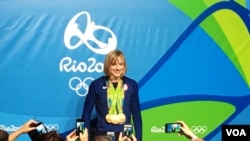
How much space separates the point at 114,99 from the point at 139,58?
1.84 feet

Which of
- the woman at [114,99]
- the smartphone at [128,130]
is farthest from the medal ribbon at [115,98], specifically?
the smartphone at [128,130]

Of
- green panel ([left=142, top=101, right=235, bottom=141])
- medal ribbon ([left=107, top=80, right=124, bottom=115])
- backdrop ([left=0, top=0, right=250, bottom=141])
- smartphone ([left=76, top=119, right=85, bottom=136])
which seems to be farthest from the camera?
green panel ([left=142, top=101, right=235, bottom=141])

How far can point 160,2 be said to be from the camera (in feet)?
13.2

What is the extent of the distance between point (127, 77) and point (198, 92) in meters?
0.74

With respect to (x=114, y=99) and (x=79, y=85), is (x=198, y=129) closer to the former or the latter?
(x=114, y=99)

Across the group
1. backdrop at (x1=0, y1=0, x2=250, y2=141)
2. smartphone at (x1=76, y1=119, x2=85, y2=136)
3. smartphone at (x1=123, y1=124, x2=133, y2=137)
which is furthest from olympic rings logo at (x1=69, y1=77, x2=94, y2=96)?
smartphone at (x1=123, y1=124, x2=133, y2=137)

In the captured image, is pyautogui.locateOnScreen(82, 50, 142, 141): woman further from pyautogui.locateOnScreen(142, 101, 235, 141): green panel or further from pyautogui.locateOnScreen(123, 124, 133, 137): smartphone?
pyautogui.locateOnScreen(142, 101, 235, 141): green panel

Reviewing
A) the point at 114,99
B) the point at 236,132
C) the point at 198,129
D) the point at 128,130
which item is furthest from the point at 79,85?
the point at 236,132

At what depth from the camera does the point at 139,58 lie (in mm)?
3979

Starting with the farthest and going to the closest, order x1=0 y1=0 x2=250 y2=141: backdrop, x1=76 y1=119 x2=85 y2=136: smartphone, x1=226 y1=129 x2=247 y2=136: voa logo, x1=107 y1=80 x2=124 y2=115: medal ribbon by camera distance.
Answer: x1=0 y1=0 x2=250 y2=141: backdrop, x1=107 y1=80 x2=124 y2=115: medal ribbon, x1=76 y1=119 x2=85 y2=136: smartphone, x1=226 y1=129 x2=247 y2=136: voa logo

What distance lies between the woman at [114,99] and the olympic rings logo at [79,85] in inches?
10.0

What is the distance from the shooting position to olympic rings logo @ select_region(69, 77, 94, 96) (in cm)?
389

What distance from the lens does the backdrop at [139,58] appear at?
12.6ft

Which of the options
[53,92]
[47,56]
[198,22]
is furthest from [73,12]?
[198,22]
